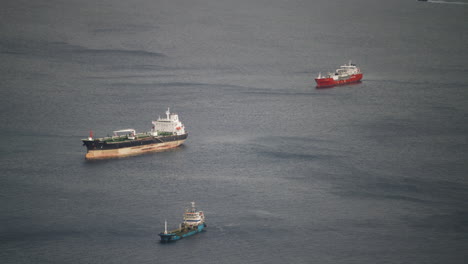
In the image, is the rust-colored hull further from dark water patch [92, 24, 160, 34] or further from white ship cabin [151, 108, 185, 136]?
dark water patch [92, 24, 160, 34]

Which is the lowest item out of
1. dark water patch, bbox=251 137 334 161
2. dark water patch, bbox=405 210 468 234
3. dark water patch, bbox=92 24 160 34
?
dark water patch, bbox=405 210 468 234

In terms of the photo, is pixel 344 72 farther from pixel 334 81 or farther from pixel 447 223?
pixel 447 223

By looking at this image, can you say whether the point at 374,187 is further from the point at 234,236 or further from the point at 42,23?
the point at 42,23

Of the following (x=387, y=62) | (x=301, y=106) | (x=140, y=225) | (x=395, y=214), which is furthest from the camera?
(x=387, y=62)

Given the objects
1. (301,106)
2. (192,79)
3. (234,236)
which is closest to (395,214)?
(234,236)

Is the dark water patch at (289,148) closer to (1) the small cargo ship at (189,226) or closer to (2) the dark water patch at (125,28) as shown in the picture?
(1) the small cargo ship at (189,226)

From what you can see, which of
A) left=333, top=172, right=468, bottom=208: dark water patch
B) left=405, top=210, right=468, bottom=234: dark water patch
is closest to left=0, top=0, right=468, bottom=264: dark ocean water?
left=405, top=210, right=468, bottom=234: dark water patch

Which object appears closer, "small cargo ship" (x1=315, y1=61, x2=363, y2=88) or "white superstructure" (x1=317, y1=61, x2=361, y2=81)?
"small cargo ship" (x1=315, y1=61, x2=363, y2=88)
